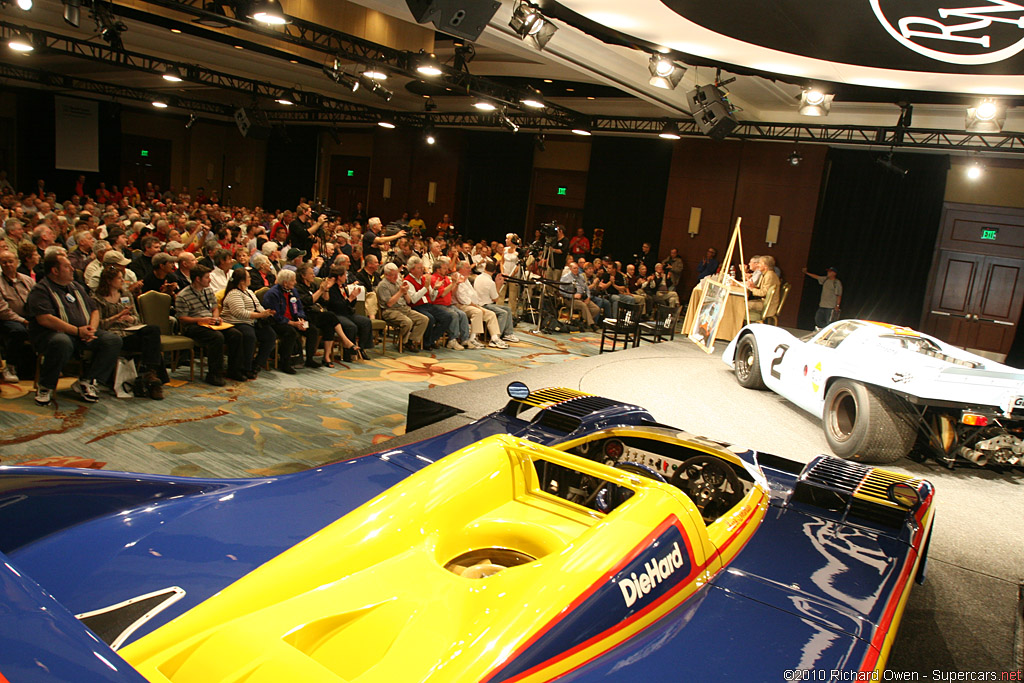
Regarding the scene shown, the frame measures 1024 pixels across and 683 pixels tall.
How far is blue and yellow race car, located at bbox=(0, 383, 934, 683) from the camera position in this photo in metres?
1.77

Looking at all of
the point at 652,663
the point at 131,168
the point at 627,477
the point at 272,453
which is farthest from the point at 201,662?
the point at 131,168

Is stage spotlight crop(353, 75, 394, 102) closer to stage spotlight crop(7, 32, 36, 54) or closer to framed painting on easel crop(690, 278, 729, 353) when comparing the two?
stage spotlight crop(7, 32, 36, 54)

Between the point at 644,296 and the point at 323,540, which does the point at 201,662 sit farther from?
the point at 644,296

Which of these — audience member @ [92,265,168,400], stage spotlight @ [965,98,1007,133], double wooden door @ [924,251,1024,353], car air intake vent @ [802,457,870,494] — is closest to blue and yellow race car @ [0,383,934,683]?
car air intake vent @ [802,457,870,494]

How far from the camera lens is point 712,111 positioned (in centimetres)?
1004

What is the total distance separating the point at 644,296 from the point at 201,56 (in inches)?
425

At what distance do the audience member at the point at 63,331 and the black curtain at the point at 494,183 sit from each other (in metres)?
14.3

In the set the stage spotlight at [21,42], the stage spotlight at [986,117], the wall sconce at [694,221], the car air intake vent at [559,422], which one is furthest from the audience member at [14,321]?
the wall sconce at [694,221]

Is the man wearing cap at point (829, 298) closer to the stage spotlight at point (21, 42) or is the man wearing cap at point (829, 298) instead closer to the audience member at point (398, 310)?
the audience member at point (398, 310)

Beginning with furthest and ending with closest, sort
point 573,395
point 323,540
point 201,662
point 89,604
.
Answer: point 573,395 → point 323,540 → point 89,604 → point 201,662

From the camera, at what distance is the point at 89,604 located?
194 cm

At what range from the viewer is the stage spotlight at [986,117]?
8672 mm

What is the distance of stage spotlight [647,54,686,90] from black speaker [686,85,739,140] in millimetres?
1505

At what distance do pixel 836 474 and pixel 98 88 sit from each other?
21.7 metres
